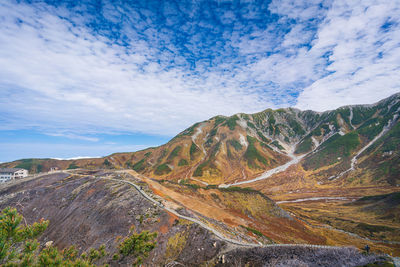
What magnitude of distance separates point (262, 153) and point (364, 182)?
83.0 metres

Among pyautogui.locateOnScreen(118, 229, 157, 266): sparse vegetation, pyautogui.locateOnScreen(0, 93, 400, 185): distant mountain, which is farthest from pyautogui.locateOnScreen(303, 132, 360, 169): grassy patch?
pyautogui.locateOnScreen(118, 229, 157, 266): sparse vegetation

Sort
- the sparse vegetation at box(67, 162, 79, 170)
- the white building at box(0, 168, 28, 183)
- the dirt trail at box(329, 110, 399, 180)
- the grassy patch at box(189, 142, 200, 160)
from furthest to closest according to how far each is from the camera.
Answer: the grassy patch at box(189, 142, 200, 160), the sparse vegetation at box(67, 162, 79, 170), the dirt trail at box(329, 110, 399, 180), the white building at box(0, 168, 28, 183)

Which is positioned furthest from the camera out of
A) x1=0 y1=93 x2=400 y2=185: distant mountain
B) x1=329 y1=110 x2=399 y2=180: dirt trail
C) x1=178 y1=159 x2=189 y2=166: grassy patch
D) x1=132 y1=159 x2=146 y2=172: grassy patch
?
x1=132 y1=159 x2=146 y2=172: grassy patch

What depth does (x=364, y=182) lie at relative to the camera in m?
103

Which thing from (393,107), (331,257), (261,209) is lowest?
(261,209)

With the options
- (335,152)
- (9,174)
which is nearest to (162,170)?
(9,174)

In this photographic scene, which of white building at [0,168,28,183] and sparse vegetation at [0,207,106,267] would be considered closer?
sparse vegetation at [0,207,106,267]

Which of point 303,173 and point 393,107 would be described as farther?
point 393,107

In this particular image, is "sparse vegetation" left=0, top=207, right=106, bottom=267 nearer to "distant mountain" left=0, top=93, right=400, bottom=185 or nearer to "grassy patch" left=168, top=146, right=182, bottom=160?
"distant mountain" left=0, top=93, right=400, bottom=185

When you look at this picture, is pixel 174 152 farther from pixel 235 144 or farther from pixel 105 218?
pixel 105 218

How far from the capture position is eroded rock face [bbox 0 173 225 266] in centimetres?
1950

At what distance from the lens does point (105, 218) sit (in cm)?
3041

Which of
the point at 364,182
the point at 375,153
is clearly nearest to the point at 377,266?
the point at 364,182

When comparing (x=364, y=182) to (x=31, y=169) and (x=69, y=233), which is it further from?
(x=31, y=169)
